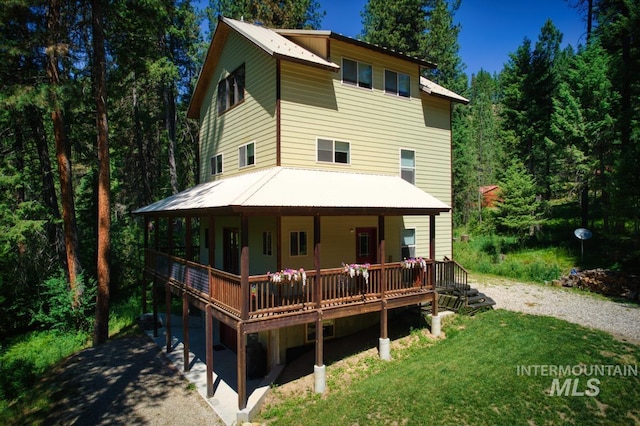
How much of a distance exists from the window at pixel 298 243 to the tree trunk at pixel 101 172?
847 centimetres

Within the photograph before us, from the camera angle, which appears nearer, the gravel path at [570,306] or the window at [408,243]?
the gravel path at [570,306]

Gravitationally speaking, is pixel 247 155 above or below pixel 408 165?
Answer: above

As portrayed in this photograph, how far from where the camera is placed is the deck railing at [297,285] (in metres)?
9.41

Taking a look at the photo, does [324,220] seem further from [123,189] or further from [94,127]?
[123,189]

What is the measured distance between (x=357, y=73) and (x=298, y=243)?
6854mm

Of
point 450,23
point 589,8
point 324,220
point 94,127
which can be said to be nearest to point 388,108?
point 324,220

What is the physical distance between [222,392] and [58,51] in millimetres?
13913

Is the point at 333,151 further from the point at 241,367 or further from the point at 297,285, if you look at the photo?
the point at 241,367

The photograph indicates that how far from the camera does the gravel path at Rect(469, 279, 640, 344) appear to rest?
11.8 metres

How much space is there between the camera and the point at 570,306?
14.3 metres

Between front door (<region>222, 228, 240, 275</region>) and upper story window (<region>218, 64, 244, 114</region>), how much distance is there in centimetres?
530

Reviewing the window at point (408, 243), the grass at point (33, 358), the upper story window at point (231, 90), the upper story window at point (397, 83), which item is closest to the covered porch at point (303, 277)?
the window at point (408, 243)

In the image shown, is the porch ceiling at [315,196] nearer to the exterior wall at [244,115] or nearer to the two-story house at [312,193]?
the two-story house at [312,193]

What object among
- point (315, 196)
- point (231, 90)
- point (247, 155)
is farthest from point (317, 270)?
point (231, 90)
